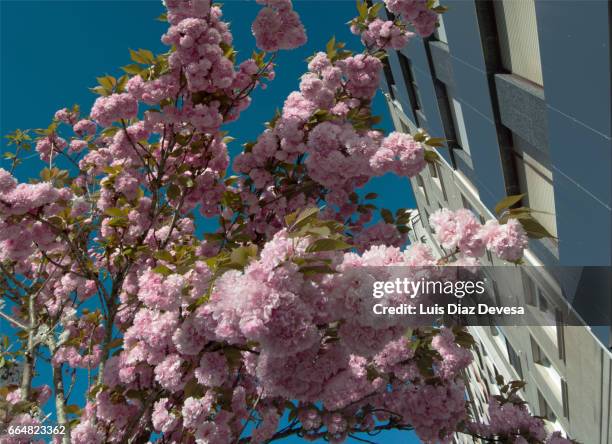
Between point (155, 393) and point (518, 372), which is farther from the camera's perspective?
point (518, 372)

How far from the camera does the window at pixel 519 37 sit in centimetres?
577

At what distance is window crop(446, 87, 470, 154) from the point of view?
10.6m

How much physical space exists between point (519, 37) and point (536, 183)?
2.66m

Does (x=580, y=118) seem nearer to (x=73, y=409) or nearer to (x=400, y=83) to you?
(x=73, y=409)

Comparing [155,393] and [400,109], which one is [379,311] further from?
[400,109]

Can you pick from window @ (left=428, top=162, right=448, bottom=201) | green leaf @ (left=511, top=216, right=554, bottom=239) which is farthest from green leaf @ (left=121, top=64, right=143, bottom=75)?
window @ (left=428, top=162, right=448, bottom=201)

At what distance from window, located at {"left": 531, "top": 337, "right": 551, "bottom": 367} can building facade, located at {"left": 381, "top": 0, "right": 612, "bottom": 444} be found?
27 mm

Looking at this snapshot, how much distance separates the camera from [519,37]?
249 inches

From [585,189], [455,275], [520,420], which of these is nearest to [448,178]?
[585,189]

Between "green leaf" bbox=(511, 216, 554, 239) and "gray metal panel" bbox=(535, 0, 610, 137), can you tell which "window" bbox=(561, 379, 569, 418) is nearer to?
"gray metal panel" bbox=(535, 0, 610, 137)

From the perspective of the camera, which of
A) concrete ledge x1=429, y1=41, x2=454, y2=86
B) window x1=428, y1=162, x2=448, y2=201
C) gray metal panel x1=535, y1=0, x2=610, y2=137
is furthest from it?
window x1=428, y1=162, x2=448, y2=201

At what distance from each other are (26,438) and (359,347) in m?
3.21

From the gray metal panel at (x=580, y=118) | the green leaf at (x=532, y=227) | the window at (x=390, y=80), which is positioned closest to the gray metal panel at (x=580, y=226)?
the gray metal panel at (x=580, y=118)

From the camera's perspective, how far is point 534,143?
6430 mm
